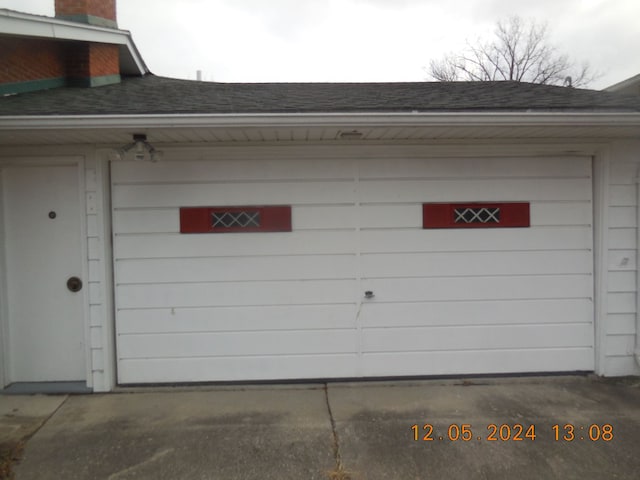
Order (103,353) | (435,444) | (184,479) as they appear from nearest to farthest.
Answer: (184,479), (435,444), (103,353)

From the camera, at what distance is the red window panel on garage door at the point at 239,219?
150 inches

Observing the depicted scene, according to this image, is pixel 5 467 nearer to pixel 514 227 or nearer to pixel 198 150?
pixel 198 150

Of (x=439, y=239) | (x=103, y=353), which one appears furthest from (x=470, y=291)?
(x=103, y=353)

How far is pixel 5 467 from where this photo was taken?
2.63m

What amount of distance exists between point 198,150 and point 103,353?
7.12 ft

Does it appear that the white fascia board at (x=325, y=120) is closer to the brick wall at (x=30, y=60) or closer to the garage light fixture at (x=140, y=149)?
the garage light fixture at (x=140, y=149)

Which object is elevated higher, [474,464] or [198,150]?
[198,150]

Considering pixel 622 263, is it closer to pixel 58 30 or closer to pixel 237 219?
pixel 237 219

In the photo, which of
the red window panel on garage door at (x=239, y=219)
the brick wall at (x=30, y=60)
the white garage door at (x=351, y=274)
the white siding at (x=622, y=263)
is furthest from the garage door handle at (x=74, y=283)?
the white siding at (x=622, y=263)

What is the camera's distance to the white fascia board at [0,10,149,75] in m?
3.99

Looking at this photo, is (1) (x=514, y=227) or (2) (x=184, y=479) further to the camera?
(1) (x=514, y=227)

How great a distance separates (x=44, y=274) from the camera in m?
3.80

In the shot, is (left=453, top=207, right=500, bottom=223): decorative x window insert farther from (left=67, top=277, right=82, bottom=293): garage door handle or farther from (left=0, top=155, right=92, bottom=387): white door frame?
(left=67, top=277, right=82, bottom=293): garage door handle

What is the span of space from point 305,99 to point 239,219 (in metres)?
1.38
